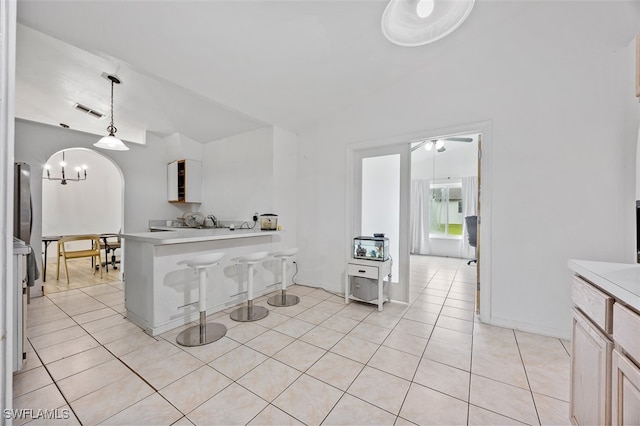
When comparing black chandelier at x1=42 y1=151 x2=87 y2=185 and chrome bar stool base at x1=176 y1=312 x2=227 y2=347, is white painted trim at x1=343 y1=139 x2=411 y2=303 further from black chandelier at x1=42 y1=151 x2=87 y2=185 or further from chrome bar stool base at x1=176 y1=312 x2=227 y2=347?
black chandelier at x1=42 y1=151 x2=87 y2=185

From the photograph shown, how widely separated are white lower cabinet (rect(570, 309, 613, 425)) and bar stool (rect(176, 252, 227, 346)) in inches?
100

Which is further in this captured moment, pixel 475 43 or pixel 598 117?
pixel 475 43

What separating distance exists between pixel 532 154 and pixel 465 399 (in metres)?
2.35

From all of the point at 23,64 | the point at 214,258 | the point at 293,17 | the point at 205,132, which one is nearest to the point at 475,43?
the point at 293,17

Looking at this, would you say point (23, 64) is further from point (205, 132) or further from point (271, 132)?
point (271, 132)

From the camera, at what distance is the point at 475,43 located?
2760mm

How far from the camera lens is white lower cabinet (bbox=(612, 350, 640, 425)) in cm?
85

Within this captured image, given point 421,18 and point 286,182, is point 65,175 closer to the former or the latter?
point 286,182

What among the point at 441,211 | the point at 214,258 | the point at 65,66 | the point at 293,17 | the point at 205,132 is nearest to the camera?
the point at 293,17

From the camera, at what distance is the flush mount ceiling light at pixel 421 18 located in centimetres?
173

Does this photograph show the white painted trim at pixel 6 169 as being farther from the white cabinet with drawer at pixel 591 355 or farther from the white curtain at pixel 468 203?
the white curtain at pixel 468 203

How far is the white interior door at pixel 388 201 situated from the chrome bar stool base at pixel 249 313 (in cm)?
164

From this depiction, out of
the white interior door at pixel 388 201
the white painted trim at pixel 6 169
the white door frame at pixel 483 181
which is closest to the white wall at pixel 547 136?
the white door frame at pixel 483 181

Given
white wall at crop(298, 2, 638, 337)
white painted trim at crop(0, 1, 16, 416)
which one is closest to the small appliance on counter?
white wall at crop(298, 2, 638, 337)
